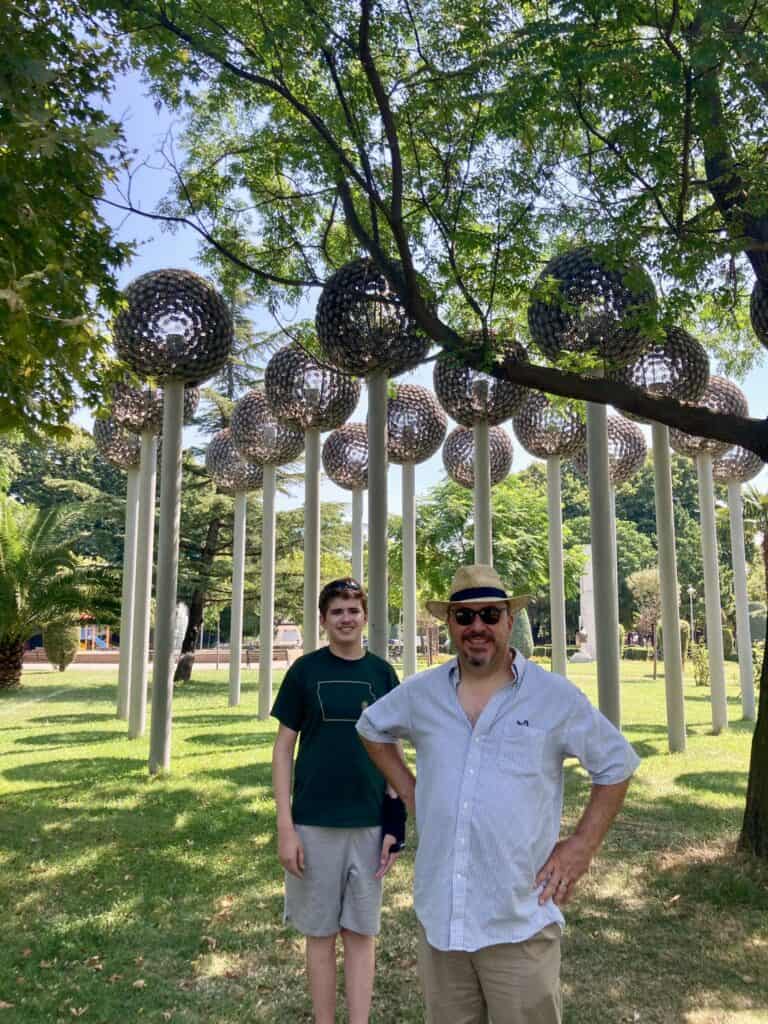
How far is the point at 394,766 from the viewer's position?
255cm

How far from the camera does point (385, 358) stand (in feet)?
25.0

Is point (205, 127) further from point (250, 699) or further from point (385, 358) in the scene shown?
point (250, 699)

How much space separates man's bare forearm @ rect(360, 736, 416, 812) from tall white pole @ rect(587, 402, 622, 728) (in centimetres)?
530

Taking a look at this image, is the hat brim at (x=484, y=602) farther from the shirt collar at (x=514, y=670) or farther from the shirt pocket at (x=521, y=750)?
the shirt pocket at (x=521, y=750)

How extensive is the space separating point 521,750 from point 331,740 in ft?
3.80

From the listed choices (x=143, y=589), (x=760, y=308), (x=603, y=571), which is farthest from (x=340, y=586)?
(x=143, y=589)

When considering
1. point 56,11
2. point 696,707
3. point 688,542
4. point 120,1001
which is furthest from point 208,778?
point 688,542

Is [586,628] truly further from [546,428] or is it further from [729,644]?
[546,428]

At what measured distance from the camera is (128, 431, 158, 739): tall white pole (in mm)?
10086

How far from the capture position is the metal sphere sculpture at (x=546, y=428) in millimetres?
10789

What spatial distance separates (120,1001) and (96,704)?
12.9m

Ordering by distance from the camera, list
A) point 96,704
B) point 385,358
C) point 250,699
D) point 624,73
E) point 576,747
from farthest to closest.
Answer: point 250,699 → point 96,704 → point 385,358 → point 624,73 → point 576,747

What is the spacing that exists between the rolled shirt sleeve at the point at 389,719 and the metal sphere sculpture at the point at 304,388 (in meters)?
7.13

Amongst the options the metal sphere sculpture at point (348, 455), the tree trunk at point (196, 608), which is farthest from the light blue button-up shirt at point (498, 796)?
the tree trunk at point (196, 608)
